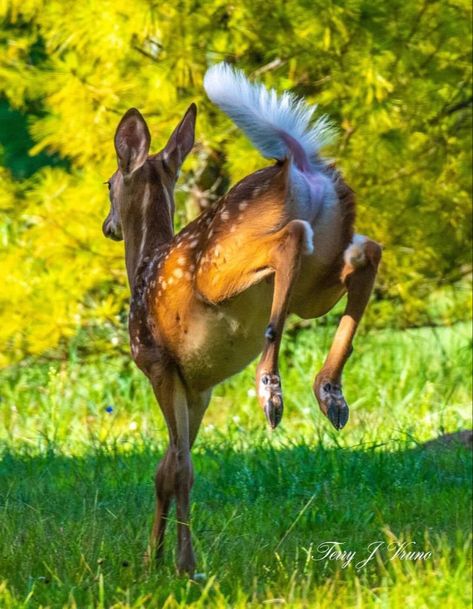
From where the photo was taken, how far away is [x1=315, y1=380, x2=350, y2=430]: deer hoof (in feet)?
12.9

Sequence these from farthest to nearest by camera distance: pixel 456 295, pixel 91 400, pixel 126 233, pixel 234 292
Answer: pixel 456 295 < pixel 91 400 < pixel 126 233 < pixel 234 292

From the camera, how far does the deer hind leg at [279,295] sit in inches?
150

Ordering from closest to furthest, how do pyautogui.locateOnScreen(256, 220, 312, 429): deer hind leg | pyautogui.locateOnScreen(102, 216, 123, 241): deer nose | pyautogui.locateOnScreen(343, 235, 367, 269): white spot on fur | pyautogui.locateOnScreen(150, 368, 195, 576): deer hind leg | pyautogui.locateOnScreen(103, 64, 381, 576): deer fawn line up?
pyautogui.locateOnScreen(256, 220, 312, 429): deer hind leg, pyautogui.locateOnScreen(103, 64, 381, 576): deer fawn, pyautogui.locateOnScreen(343, 235, 367, 269): white spot on fur, pyautogui.locateOnScreen(150, 368, 195, 576): deer hind leg, pyautogui.locateOnScreen(102, 216, 123, 241): deer nose

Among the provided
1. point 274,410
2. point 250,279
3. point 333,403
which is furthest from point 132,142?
point 274,410

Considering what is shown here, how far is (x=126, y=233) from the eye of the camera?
517 centimetres

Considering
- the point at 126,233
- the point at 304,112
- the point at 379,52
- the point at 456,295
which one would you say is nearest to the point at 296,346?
the point at 456,295

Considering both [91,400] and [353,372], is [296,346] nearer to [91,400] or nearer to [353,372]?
[353,372]

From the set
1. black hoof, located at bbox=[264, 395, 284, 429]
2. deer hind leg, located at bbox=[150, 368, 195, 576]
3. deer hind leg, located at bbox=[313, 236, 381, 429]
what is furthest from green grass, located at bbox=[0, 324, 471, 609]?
deer hind leg, located at bbox=[313, 236, 381, 429]

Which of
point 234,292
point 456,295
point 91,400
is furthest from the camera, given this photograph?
point 456,295

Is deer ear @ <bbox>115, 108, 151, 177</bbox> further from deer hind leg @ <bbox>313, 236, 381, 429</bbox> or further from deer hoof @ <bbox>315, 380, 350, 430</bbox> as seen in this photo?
deer hoof @ <bbox>315, 380, 350, 430</bbox>

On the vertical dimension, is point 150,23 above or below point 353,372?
above

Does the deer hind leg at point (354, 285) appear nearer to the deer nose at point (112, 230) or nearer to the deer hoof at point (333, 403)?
the deer hoof at point (333, 403)

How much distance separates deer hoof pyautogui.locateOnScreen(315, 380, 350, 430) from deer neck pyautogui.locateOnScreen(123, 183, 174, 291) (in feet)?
3.95

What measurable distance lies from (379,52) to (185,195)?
73.0 inches
